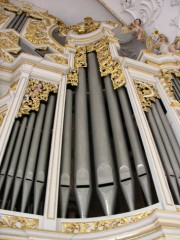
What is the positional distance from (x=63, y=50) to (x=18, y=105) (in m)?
2.08

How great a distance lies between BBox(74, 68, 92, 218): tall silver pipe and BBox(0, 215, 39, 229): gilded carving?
0.38 meters

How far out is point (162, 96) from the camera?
4.09 meters

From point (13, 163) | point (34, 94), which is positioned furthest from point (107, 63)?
point (13, 163)

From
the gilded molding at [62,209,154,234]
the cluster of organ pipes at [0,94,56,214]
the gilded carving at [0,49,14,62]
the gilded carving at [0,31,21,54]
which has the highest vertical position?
the gilded carving at [0,31,21,54]

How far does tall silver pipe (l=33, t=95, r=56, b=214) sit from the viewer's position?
8.27ft

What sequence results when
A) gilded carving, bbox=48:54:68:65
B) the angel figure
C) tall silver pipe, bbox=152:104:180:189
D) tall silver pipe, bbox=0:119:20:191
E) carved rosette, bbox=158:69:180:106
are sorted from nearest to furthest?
tall silver pipe, bbox=0:119:20:191
tall silver pipe, bbox=152:104:180:189
carved rosette, bbox=158:69:180:106
gilded carving, bbox=48:54:68:65
the angel figure

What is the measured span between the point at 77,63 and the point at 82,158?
228 cm

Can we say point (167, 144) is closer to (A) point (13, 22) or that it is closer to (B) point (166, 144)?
(B) point (166, 144)

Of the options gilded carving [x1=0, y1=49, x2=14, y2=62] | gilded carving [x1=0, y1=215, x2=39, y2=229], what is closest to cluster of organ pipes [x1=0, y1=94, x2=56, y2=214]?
gilded carving [x1=0, y1=215, x2=39, y2=229]

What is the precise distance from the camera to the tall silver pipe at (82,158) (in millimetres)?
2500

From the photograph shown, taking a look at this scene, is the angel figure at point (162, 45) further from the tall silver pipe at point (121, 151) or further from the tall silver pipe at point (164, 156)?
the tall silver pipe at point (164, 156)

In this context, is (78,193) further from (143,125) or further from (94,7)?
(94,7)

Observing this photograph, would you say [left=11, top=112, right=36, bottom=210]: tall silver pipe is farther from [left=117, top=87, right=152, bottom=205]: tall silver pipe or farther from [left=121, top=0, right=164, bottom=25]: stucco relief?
[left=121, top=0, right=164, bottom=25]: stucco relief

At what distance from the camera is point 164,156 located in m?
2.95
